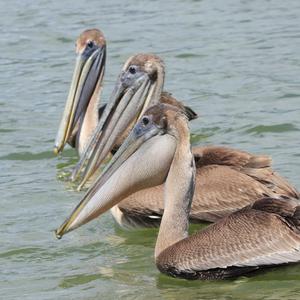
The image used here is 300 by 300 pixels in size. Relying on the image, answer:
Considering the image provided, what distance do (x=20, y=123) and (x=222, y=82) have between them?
7.19ft

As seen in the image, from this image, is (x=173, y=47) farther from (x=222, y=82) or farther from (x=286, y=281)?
(x=286, y=281)

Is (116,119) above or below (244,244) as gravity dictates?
below

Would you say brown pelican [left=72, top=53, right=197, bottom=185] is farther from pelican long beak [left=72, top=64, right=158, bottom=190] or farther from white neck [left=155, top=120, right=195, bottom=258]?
white neck [left=155, top=120, right=195, bottom=258]

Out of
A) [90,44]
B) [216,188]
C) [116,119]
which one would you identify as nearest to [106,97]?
[90,44]

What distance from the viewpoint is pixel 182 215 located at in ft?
21.5

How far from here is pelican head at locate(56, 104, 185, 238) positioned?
21.7 ft

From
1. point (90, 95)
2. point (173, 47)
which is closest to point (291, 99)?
point (90, 95)

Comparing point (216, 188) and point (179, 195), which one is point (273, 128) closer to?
point (216, 188)

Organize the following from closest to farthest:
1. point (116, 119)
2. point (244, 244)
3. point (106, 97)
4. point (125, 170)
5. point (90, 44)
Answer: point (244, 244), point (125, 170), point (116, 119), point (90, 44), point (106, 97)

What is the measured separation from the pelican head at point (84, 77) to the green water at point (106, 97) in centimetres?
38

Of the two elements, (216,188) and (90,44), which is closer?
(216,188)

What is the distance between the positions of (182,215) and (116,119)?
6.97 feet

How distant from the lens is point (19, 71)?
43.2 feet

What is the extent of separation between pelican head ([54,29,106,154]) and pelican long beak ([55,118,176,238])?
3.20 m
